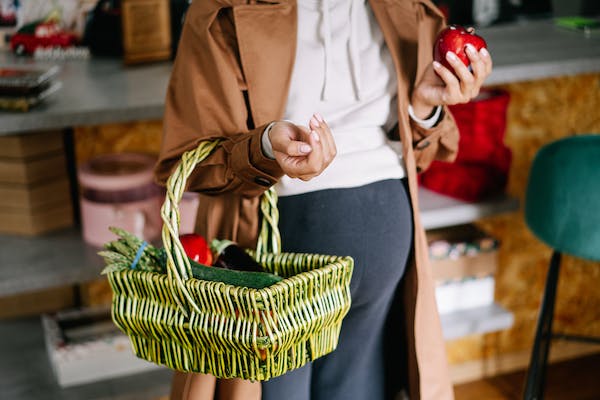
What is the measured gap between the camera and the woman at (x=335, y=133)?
3.94 feet

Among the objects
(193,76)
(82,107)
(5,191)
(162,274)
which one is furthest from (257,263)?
(5,191)

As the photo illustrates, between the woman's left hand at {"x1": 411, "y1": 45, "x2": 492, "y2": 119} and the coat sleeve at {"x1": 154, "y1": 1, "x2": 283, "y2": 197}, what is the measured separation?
0.28m

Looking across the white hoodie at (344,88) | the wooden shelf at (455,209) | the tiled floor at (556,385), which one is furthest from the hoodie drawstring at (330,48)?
the tiled floor at (556,385)

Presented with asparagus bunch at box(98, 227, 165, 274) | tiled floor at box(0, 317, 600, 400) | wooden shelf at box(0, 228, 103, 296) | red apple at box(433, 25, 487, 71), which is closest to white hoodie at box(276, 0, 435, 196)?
red apple at box(433, 25, 487, 71)

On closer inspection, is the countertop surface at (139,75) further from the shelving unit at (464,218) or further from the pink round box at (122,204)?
the shelving unit at (464,218)

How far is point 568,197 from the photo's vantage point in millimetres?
1742

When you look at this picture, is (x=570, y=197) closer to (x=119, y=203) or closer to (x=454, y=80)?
(x=454, y=80)

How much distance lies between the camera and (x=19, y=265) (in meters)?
1.74

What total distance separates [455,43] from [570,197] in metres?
0.70

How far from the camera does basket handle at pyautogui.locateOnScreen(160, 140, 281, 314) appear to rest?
108 centimetres

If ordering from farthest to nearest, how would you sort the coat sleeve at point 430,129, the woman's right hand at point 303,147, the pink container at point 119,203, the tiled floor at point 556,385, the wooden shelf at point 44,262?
the tiled floor at point 556,385
the pink container at point 119,203
the wooden shelf at point 44,262
the coat sleeve at point 430,129
the woman's right hand at point 303,147

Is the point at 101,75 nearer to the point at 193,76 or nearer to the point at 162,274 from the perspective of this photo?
the point at 193,76

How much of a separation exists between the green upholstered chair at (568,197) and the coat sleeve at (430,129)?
46cm

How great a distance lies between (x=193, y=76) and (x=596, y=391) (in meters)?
1.84
